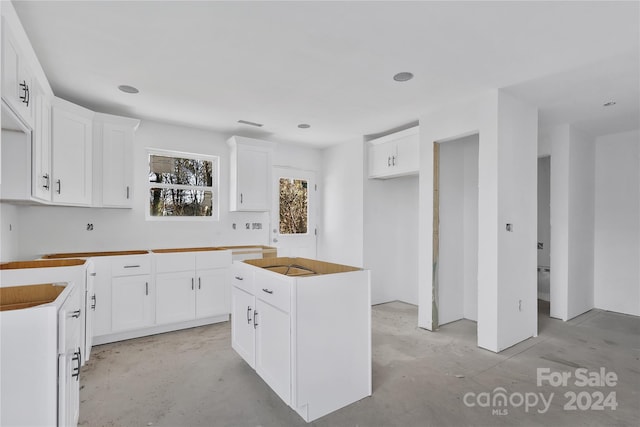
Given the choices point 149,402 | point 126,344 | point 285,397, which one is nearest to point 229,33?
point 285,397

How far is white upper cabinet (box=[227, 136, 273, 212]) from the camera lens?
4465mm

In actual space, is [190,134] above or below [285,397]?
above

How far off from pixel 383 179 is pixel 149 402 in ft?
13.0

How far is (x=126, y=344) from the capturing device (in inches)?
131

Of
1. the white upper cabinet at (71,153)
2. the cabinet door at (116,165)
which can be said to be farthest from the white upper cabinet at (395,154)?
the white upper cabinet at (71,153)

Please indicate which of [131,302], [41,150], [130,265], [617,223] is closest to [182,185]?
[130,265]

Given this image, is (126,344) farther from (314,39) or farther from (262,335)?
(314,39)

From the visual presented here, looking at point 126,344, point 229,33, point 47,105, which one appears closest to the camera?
point 229,33

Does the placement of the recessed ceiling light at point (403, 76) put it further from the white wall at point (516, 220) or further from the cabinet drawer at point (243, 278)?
the cabinet drawer at point (243, 278)

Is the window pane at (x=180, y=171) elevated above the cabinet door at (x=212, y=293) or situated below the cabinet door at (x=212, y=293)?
above

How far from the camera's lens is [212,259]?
391 cm

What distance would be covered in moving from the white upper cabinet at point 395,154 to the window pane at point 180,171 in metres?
2.41

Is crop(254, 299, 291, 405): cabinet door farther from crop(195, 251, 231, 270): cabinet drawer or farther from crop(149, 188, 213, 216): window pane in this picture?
crop(149, 188, 213, 216): window pane

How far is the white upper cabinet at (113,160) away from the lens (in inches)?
137
